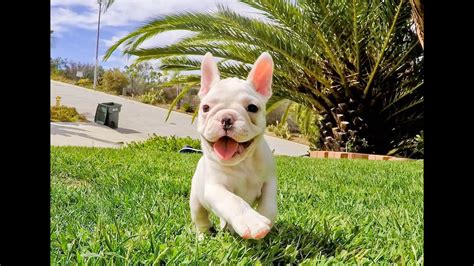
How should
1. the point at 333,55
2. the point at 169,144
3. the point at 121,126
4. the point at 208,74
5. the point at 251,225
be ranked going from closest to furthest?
the point at 251,225 < the point at 208,74 < the point at 333,55 < the point at 169,144 < the point at 121,126

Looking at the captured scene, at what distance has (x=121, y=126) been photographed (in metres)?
12.0

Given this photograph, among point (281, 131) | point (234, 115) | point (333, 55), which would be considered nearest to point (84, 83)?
point (281, 131)

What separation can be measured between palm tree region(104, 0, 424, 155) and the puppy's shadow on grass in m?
3.61

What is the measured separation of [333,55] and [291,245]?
5.77m

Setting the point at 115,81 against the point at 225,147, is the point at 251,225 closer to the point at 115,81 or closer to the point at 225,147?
the point at 225,147

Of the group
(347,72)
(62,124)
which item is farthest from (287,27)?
(62,124)

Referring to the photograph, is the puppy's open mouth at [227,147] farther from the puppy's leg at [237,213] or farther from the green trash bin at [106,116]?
the green trash bin at [106,116]

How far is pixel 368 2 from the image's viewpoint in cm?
628

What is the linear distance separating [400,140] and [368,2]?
2.28 m

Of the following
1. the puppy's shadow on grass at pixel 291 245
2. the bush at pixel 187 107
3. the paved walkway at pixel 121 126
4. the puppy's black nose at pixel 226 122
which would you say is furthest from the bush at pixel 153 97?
the puppy's black nose at pixel 226 122

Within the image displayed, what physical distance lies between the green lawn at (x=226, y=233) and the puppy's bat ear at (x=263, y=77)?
0.32 meters

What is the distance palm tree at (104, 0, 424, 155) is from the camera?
514 centimetres

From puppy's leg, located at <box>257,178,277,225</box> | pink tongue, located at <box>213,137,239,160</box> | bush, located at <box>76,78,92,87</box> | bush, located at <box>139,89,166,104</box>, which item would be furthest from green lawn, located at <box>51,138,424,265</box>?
bush, located at <box>76,78,92,87</box>
